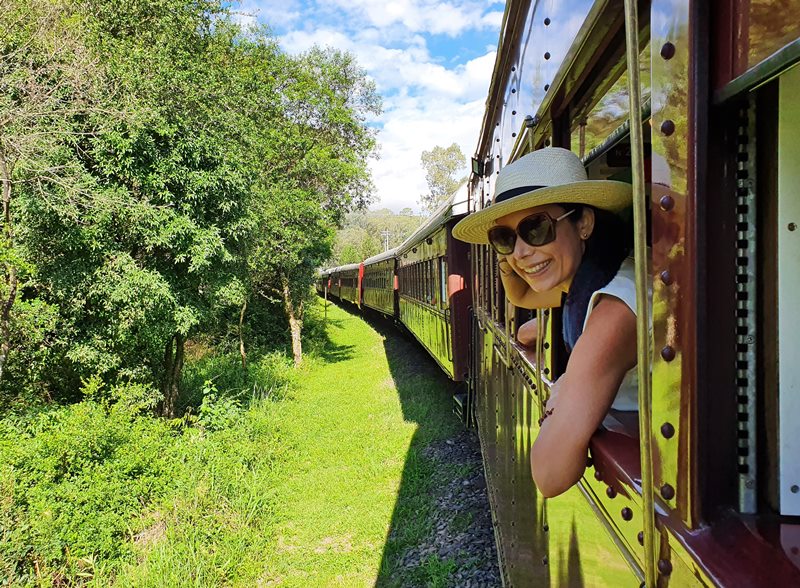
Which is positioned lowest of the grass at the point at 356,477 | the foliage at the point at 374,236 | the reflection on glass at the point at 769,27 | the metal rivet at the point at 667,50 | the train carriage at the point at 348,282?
the grass at the point at 356,477

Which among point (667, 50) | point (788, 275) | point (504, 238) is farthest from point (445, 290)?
point (788, 275)

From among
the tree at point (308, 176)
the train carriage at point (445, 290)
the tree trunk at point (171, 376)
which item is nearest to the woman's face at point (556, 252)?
the train carriage at point (445, 290)

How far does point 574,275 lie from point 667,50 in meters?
0.65

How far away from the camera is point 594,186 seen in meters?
1.30

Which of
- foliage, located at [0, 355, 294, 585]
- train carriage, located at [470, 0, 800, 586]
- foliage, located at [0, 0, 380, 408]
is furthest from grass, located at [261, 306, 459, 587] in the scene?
train carriage, located at [470, 0, 800, 586]

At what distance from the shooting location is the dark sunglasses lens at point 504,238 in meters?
1.55

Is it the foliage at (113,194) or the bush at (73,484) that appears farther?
the foliage at (113,194)

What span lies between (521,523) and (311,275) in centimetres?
1296

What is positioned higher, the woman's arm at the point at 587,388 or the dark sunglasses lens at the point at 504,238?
the dark sunglasses lens at the point at 504,238

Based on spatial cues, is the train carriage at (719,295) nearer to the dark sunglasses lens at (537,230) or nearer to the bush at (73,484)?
the dark sunglasses lens at (537,230)

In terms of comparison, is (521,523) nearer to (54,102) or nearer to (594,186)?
(594,186)

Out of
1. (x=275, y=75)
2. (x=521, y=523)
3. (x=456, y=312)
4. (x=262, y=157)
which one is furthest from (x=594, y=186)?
(x=275, y=75)

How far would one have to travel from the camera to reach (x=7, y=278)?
705 centimetres

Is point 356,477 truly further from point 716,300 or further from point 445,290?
point 716,300
